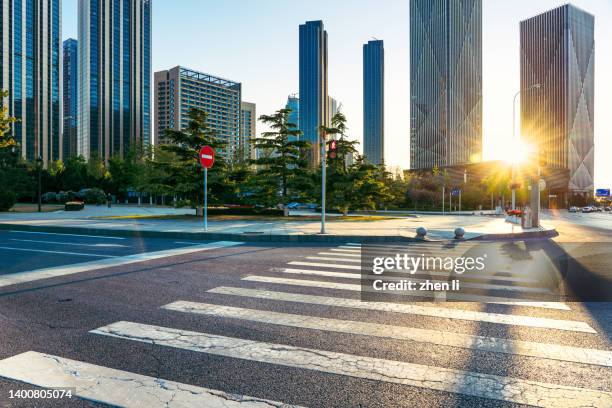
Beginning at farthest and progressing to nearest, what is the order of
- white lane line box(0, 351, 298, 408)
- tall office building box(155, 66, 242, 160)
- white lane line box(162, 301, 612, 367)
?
tall office building box(155, 66, 242, 160), white lane line box(162, 301, 612, 367), white lane line box(0, 351, 298, 408)

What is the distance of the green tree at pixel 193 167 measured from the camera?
1005 inches

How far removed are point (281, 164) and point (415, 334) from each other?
23900mm

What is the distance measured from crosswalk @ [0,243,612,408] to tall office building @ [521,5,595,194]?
486ft

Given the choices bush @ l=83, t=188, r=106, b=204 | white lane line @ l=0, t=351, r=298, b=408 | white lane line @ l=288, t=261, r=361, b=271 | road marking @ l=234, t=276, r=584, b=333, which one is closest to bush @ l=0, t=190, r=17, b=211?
bush @ l=83, t=188, r=106, b=204

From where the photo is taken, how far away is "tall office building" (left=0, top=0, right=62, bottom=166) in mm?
97625

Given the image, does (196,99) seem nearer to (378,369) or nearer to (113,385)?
(113,385)

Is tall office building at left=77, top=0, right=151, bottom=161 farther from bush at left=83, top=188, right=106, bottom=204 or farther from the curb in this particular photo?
the curb

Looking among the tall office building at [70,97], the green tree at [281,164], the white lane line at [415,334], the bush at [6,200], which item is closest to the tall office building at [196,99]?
the tall office building at [70,97]

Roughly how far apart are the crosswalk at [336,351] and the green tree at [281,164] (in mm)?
20510

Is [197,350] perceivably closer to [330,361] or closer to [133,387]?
[133,387]

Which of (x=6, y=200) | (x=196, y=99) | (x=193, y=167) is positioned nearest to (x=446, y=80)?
(x=196, y=99)

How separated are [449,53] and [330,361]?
16582 centimetres

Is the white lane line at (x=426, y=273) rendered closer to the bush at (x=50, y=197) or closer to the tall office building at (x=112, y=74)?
the bush at (x=50, y=197)

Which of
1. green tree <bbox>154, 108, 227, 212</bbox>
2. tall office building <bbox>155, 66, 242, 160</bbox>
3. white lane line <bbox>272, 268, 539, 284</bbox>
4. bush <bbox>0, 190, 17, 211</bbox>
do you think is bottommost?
white lane line <bbox>272, 268, 539, 284</bbox>
